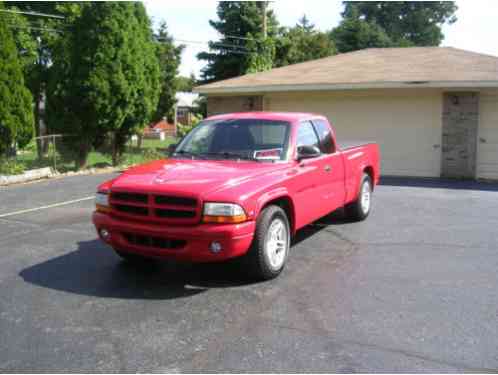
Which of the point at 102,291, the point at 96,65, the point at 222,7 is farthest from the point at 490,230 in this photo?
the point at 222,7

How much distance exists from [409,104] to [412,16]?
179ft

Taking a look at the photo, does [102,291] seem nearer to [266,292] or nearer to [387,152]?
[266,292]

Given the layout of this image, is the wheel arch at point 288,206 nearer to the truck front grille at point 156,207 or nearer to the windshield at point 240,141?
the windshield at point 240,141

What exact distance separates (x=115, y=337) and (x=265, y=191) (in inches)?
81.4

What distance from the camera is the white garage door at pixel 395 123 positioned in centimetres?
1502

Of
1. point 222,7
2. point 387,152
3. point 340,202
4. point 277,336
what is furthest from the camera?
point 222,7

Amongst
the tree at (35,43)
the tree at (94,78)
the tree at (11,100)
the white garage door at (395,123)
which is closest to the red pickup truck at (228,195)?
the white garage door at (395,123)

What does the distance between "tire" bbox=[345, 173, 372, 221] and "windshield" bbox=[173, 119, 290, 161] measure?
253cm

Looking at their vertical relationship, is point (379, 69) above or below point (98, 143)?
above

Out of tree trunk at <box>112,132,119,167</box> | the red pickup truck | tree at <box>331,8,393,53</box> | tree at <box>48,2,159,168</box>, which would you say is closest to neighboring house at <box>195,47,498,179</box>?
tree at <box>48,2,159,168</box>

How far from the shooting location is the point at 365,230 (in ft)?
26.5

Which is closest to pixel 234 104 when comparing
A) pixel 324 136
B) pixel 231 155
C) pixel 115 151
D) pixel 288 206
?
pixel 115 151

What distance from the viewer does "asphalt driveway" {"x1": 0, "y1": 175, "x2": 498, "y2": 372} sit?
379 centimetres

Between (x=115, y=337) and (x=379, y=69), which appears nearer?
(x=115, y=337)
